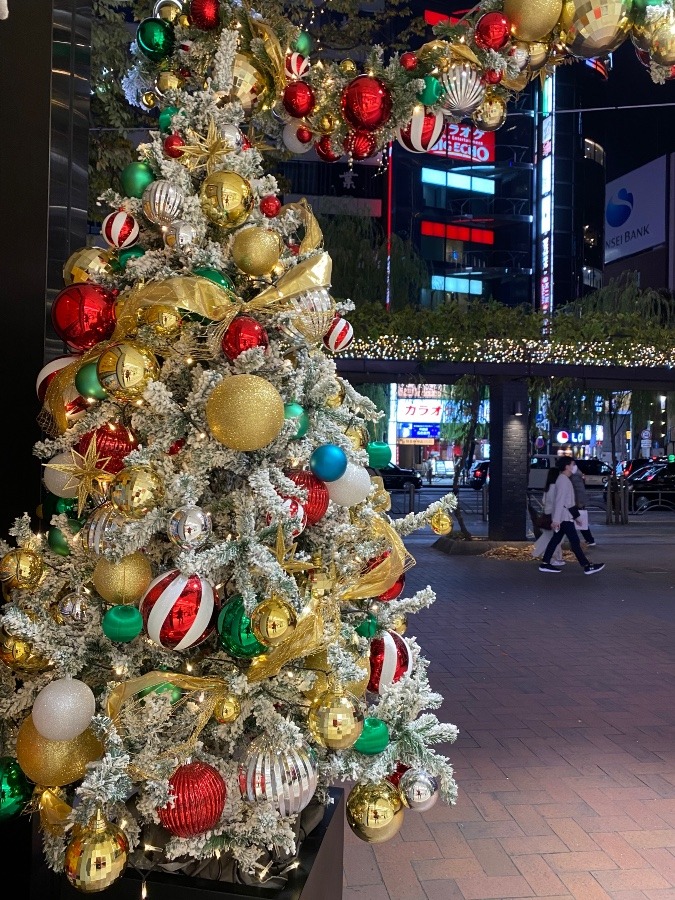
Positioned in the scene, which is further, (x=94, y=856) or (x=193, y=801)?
(x=193, y=801)

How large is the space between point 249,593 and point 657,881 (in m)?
2.64

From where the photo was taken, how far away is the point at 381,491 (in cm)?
277

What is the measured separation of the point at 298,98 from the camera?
8.52ft

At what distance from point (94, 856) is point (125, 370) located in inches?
48.7

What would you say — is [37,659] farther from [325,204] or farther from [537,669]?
[325,204]

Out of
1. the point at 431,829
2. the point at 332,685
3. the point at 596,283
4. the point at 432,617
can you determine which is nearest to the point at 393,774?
the point at 332,685

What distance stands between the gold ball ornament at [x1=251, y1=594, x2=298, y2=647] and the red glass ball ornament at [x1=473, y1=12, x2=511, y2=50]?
6.11ft

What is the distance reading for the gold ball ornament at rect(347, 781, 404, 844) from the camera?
7.70 ft

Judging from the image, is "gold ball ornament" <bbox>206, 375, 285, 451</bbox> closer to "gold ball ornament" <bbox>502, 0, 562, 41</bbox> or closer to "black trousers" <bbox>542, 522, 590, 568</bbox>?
"gold ball ornament" <bbox>502, 0, 562, 41</bbox>

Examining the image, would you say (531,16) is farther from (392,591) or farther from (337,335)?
(392,591)

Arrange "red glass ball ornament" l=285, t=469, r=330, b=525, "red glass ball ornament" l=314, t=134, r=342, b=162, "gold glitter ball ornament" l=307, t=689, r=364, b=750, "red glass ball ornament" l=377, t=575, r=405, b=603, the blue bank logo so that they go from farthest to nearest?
1. the blue bank logo
2. "red glass ball ornament" l=314, t=134, r=342, b=162
3. "red glass ball ornament" l=377, t=575, r=405, b=603
4. "red glass ball ornament" l=285, t=469, r=330, b=525
5. "gold glitter ball ornament" l=307, t=689, r=364, b=750

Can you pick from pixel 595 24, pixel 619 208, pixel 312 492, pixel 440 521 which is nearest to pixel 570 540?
pixel 440 521

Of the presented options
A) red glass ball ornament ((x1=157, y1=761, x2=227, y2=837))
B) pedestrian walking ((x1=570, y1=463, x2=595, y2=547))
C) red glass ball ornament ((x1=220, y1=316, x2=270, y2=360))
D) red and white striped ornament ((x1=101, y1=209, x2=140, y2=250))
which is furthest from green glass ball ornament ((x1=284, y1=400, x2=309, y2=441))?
pedestrian walking ((x1=570, y1=463, x2=595, y2=547))

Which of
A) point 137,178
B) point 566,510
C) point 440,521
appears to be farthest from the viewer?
point 566,510
